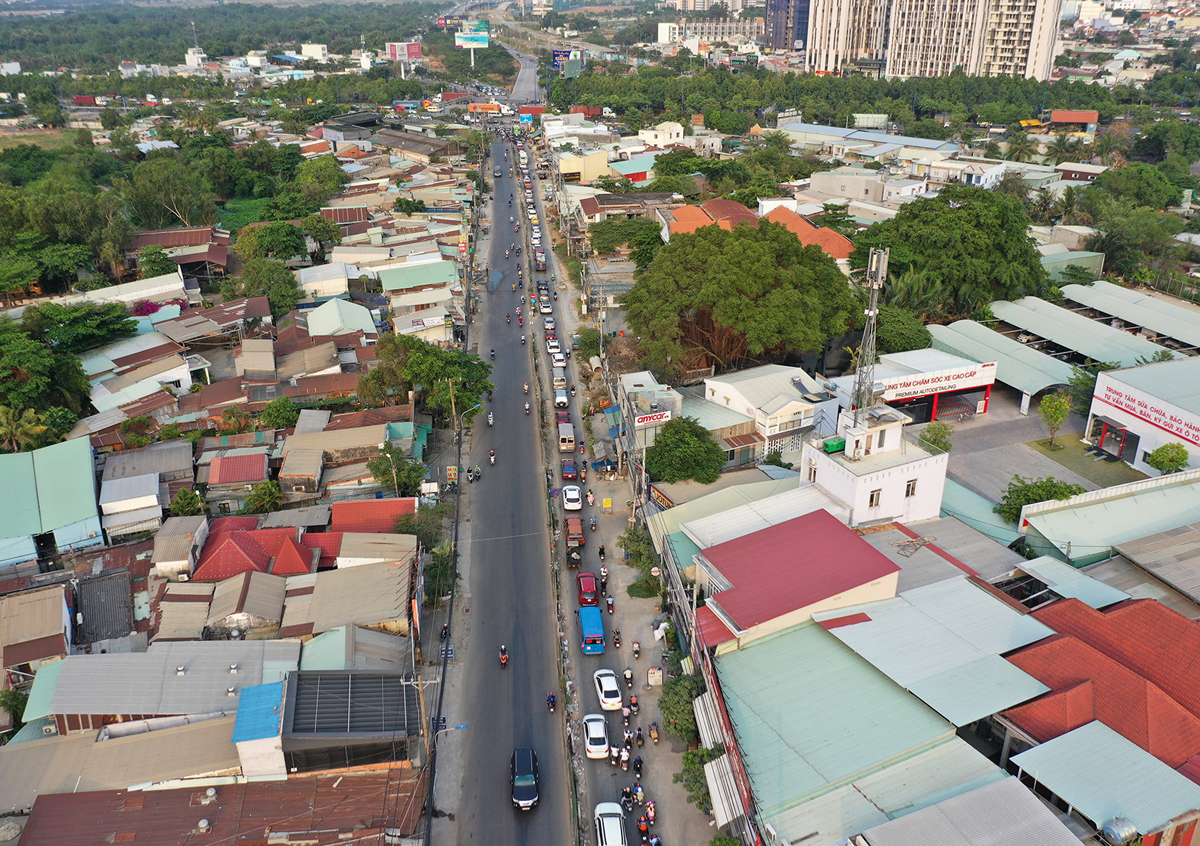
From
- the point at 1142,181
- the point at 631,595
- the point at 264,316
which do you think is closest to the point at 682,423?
the point at 631,595

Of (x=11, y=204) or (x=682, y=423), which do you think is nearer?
(x=682, y=423)

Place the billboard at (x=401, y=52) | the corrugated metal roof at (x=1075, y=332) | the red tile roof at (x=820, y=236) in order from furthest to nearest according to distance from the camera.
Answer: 1. the billboard at (x=401, y=52)
2. the red tile roof at (x=820, y=236)
3. the corrugated metal roof at (x=1075, y=332)

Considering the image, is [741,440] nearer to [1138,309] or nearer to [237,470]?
[237,470]

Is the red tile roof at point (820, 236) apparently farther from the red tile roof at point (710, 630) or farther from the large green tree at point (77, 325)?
the large green tree at point (77, 325)

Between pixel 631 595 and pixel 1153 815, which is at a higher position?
pixel 1153 815

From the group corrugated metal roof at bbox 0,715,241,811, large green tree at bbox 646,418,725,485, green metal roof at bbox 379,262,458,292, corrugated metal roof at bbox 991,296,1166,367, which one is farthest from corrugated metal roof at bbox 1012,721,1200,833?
green metal roof at bbox 379,262,458,292

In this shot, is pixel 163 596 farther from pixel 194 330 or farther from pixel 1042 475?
pixel 1042 475

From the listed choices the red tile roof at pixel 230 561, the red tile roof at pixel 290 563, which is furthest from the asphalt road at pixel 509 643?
the red tile roof at pixel 230 561

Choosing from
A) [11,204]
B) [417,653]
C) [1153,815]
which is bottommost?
[417,653]
